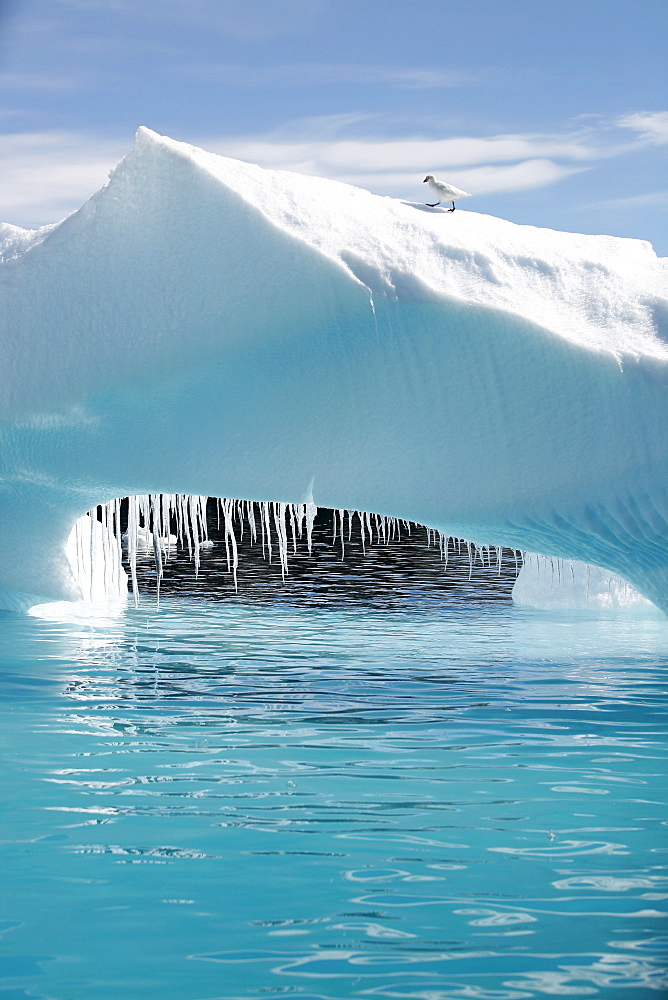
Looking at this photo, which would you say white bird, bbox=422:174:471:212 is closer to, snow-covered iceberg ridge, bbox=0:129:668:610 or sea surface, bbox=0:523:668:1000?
snow-covered iceberg ridge, bbox=0:129:668:610

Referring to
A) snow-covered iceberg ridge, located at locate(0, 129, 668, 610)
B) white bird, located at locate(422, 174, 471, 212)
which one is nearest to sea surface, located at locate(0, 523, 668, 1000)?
snow-covered iceberg ridge, located at locate(0, 129, 668, 610)

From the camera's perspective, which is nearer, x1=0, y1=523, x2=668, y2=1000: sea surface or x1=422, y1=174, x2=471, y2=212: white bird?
x1=0, y1=523, x2=668, y2=1000: sea surface

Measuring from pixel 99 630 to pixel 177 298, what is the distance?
3515mm

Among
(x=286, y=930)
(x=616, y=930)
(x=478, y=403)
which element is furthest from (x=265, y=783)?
(x=478, y=403)

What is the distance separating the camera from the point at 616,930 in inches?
127

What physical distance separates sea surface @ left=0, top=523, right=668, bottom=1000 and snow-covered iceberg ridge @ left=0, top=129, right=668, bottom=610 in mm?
1301

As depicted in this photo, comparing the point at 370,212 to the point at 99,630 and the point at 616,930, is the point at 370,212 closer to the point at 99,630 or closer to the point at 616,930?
the point at 99,630

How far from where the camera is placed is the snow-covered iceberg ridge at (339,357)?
697cm

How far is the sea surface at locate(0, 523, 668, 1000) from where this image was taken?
119 inches

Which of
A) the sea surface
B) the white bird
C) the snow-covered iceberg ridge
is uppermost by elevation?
the white bird

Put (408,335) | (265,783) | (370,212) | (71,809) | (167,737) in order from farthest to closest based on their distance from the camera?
1. (370,212)
2. (408,335)
3. (167,737)
4. (265,783)
5. (71,809)

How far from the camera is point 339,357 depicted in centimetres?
711

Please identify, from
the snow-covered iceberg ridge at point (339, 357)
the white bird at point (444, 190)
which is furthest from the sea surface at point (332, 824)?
the white bird at point (444, 190)

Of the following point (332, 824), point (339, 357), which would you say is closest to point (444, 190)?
point (339, 357)
